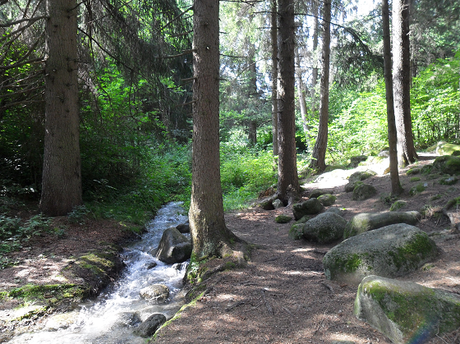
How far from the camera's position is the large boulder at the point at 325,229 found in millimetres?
5949

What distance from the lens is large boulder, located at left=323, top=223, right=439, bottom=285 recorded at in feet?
13.0

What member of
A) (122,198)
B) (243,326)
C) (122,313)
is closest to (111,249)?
Result: (122,313)

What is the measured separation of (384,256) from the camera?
4.00 metres

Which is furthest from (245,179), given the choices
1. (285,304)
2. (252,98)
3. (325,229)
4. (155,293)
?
(285,304)

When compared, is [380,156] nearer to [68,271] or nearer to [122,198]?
[122,198]

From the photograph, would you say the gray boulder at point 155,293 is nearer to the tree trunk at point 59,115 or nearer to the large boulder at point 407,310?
the large boulder at point 407,310

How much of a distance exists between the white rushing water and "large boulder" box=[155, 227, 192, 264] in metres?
0.15

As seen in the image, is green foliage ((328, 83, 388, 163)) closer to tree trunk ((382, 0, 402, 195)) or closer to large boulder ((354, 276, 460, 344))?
tree trunk ((382, 0, 402, 195))

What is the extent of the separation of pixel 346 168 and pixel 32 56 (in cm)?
1053

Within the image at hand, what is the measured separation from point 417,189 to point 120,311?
20.3ft

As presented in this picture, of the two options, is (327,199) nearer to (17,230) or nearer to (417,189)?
(417,189)

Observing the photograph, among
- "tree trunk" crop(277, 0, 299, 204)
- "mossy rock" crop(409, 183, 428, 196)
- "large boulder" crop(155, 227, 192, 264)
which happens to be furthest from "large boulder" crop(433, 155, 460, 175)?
"large boulder" crop(155, 227, 192, 264)

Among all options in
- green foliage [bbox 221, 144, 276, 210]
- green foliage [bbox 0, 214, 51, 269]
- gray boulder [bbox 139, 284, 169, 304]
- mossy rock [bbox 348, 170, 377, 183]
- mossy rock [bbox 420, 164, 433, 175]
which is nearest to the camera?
gray boulder [bbox 139, 284, 169, 304]

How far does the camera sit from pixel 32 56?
8.38 metres
